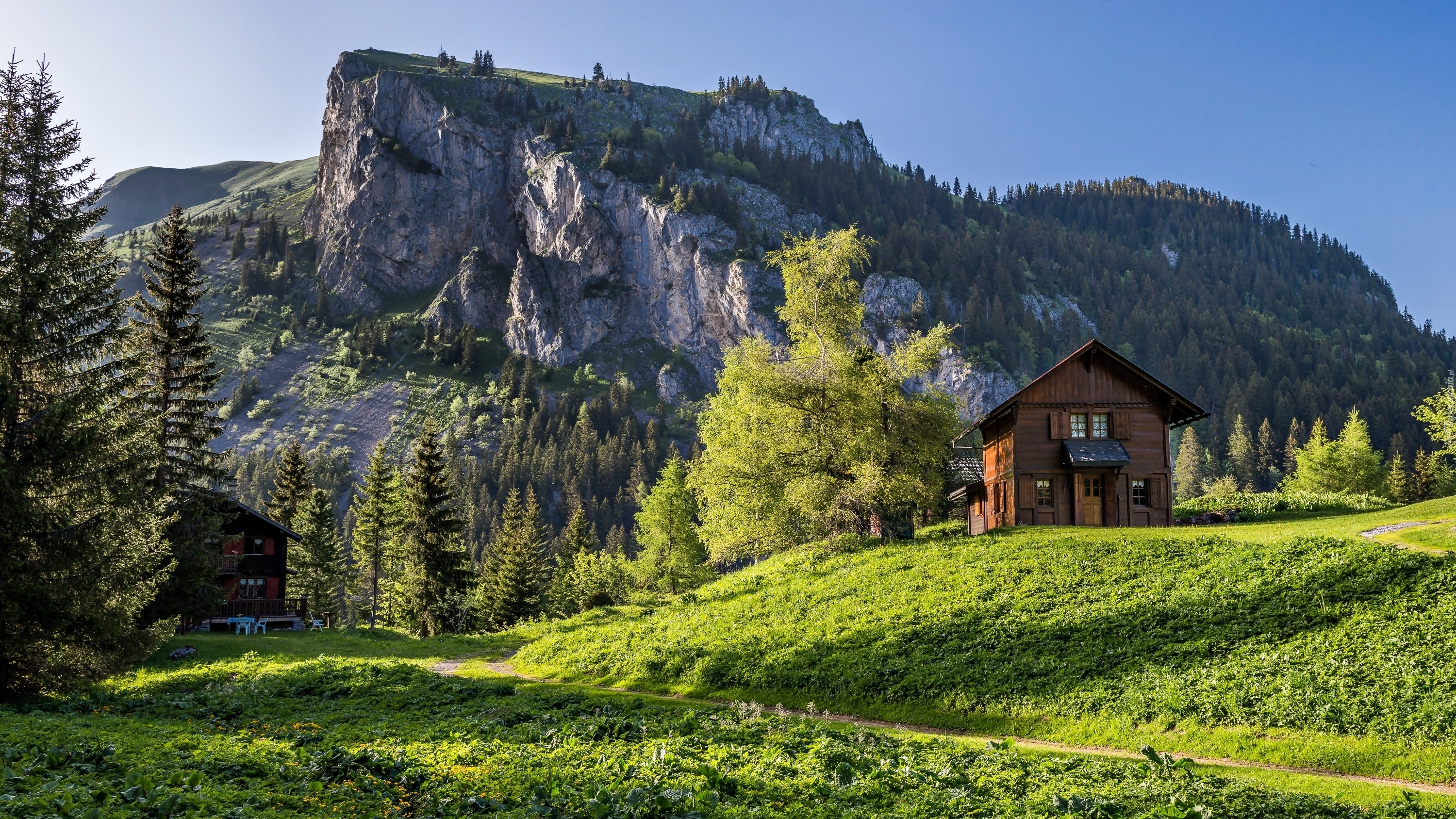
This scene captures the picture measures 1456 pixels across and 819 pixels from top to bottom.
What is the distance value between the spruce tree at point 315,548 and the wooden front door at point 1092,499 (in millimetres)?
58978

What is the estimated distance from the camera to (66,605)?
21906mm

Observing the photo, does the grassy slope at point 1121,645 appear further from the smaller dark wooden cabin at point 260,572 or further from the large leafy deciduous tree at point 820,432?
the smaller dark wooden cabin at point 260,572

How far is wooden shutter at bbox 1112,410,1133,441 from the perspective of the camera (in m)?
46.6

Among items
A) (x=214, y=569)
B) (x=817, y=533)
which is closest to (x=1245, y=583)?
(x=817, y=533)

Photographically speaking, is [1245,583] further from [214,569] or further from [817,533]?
[214,569]

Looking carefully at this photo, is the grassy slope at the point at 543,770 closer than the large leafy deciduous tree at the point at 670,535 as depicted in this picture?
Yes

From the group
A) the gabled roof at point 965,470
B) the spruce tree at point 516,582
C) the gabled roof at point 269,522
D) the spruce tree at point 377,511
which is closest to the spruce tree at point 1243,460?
the gabled roof at point 965,470

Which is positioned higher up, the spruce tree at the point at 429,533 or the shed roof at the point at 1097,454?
the shed roof at the point at 1097,454

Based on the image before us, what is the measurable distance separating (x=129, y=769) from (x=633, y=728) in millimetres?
8887

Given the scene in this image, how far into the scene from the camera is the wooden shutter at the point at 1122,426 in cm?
4659

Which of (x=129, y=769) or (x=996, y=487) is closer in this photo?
(x=129, y=769)

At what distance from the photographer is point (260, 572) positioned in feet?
200

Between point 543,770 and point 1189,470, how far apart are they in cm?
16875

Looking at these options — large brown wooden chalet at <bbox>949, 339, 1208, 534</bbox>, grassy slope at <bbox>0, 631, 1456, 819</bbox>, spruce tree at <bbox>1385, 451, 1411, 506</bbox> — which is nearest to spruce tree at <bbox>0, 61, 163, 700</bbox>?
grassy slope at <bbox>0, 631, 1456, 819</bbox>
